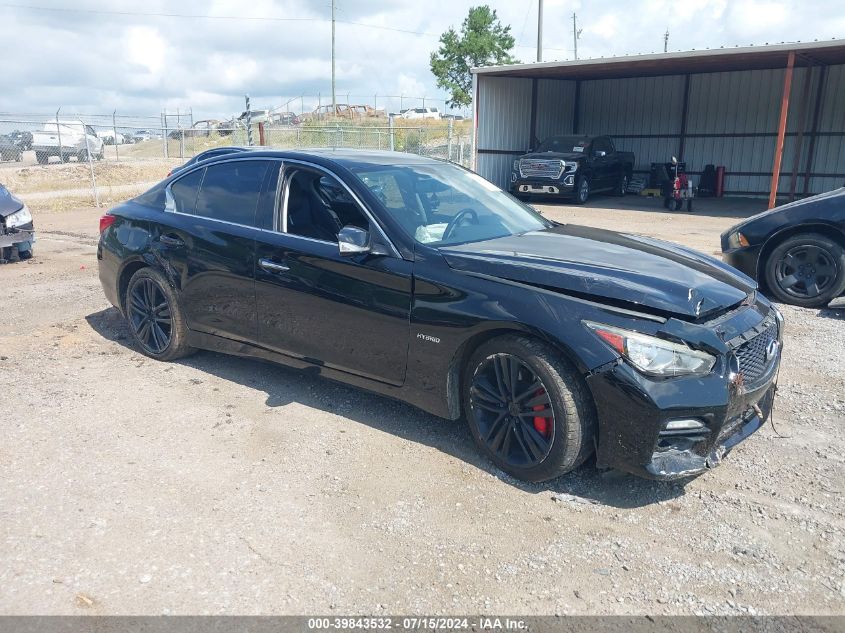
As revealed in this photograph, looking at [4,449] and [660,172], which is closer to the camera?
[4,449]

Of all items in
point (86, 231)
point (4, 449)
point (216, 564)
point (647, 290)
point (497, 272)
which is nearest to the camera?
point (216, 564)

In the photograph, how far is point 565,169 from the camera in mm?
18562

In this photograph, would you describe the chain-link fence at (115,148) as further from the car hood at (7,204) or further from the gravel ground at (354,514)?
the gravel ground at (354,514)

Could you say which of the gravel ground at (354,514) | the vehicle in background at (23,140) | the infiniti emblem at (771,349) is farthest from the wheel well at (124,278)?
the vehicle in background at (23,140)

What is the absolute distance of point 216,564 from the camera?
2947 millimetres

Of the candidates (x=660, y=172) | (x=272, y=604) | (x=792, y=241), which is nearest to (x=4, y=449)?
(x=272, y=604)

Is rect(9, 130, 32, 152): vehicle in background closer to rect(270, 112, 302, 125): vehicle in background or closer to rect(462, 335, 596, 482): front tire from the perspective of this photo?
rect(270, 112, 302, 125): vehicle in background

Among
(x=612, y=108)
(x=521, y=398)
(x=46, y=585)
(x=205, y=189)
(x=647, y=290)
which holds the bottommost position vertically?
(x=46, y=585)

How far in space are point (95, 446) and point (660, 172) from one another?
21.1m

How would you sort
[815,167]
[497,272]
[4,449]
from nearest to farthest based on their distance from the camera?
[497,272] < [4,449] < [815,167]

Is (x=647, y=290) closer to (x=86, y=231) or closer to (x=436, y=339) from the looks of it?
(x=436, y=339)

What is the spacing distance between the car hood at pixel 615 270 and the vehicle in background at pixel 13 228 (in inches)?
313

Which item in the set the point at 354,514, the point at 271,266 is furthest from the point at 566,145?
the point at 354,514

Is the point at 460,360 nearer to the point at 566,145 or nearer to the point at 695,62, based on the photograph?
the point at 566,145
